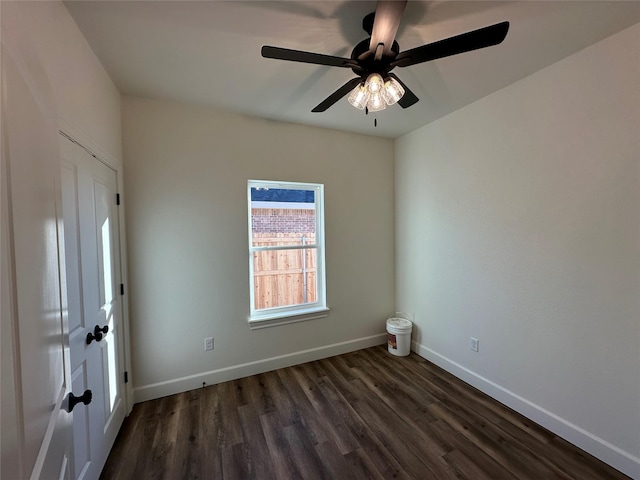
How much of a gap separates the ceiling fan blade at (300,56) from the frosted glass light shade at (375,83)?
106 mm

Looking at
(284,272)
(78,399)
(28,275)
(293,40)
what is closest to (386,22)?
(293,40)

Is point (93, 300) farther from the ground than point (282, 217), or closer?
closer

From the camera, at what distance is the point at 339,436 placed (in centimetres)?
187

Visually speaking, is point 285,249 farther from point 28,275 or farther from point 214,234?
point 28,275

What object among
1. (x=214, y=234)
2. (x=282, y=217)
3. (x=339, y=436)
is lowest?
(x=339, y=436)

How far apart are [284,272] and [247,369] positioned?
1040 millimetres

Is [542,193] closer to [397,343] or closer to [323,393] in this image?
[397,343]

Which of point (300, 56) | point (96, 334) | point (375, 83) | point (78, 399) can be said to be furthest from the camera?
point (96, 334)

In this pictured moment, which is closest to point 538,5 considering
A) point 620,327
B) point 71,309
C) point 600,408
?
point 620,327

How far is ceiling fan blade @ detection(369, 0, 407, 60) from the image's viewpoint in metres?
1.02

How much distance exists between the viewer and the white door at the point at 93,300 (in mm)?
1308

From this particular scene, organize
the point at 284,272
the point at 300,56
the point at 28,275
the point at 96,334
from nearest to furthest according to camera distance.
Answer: the point at 28,275 → the point at 300,56 → the point at 96,334 → the point at 284,272

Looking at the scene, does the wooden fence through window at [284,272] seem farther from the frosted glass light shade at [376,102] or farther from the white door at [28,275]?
the white door at [28,275]

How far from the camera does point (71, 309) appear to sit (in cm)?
128
